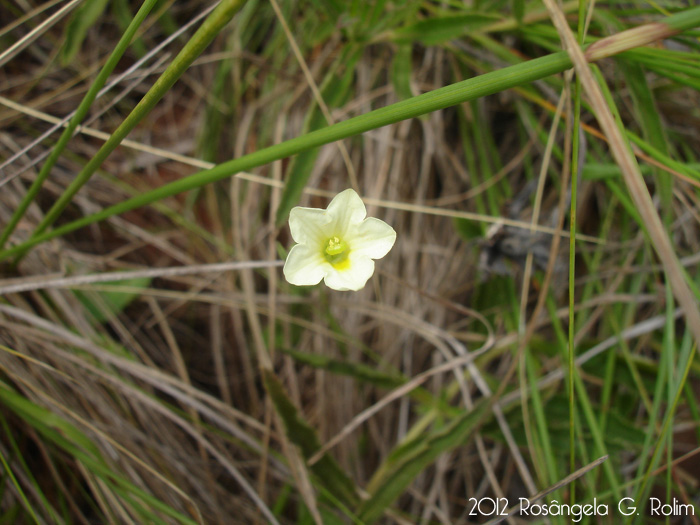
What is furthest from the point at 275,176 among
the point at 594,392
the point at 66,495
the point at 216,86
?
the point at 594,392

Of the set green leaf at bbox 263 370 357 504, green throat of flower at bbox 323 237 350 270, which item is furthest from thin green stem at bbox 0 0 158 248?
green leaf at bbox 263 370 357 504

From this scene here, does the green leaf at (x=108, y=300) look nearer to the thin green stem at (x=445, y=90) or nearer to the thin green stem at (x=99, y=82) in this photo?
the thin green stem at (x=99, y=82)

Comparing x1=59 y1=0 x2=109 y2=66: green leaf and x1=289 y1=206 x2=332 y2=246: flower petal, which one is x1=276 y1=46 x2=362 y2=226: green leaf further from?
x1=59 y1=0 x2=109 y2=66: green leaf

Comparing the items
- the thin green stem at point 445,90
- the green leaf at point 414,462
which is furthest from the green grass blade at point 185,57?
the green leaf at point 414,462

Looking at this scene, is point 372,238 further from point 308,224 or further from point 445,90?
point 445,90

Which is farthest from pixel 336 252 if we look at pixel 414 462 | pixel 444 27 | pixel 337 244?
pixel 444 27

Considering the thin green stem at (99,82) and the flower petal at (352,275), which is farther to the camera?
the flower petal at (352,275)
